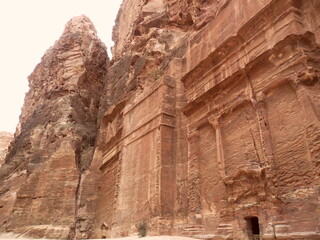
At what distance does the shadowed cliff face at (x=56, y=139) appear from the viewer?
1491cm

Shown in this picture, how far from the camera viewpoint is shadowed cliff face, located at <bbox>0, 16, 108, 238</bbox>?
14.9 meters

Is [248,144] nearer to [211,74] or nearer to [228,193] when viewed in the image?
[228,193]

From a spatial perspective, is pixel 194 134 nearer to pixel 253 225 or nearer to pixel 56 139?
pixel 253 225

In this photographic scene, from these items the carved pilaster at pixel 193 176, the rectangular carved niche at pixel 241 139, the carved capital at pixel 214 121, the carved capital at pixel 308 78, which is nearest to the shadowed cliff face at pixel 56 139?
the carved pilaster at pixel 193 176

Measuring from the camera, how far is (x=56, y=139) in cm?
1759

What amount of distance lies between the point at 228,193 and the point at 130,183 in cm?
449

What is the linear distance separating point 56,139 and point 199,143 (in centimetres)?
1152

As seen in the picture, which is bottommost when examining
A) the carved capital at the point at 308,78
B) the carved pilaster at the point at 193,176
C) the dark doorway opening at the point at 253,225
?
the dark doorway opening at the point at 253,225

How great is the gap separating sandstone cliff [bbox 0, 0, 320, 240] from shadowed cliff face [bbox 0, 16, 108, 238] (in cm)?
9

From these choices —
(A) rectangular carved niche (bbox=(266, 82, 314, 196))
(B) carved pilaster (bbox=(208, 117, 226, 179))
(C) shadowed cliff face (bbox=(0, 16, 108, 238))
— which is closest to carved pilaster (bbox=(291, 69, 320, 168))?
(A) rectangular carved niche (bbox=(266, 82, 314, 196))

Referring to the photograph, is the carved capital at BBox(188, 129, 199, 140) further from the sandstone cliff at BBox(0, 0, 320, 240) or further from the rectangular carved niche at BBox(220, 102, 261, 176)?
the rectangular carved niche at BBox(220, 102, 261, 176)

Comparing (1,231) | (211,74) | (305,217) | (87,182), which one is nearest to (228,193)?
(305,217)

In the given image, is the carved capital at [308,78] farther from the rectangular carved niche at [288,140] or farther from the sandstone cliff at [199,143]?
the rectangular carved niche at [288,140]

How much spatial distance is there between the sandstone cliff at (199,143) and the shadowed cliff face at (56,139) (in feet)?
0.29
